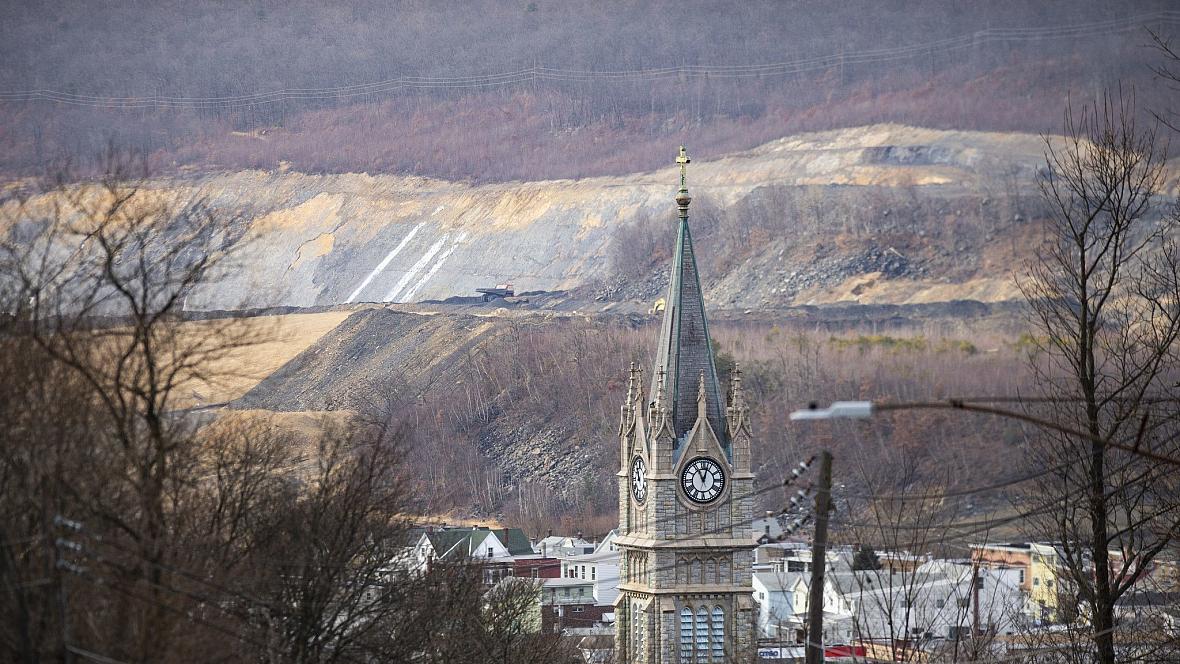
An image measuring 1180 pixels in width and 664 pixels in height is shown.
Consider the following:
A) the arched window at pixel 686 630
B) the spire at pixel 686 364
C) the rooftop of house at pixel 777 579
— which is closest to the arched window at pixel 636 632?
the arched window at pixel 686 630

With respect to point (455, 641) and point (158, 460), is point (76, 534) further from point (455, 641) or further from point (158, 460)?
point (455, 641)

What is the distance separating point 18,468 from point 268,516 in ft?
58.8

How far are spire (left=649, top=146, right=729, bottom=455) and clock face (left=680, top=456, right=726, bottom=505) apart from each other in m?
1.33

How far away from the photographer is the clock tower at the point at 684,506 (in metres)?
86.3

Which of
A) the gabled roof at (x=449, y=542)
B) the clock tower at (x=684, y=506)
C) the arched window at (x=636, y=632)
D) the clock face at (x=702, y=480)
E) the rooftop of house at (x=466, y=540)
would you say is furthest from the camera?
the rooftop of house at (x=466, y=540)

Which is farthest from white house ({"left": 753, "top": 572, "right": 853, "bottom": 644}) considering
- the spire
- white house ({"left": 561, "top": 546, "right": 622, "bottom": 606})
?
the spire

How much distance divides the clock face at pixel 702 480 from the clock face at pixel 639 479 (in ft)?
5.37

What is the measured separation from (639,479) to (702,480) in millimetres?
2925

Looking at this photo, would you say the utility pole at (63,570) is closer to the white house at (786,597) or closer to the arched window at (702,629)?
the arched window at (702,629)

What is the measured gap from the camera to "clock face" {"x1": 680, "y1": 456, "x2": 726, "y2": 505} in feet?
288

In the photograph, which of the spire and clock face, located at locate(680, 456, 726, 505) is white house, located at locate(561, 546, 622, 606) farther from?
clock face, located at locate(680, 456, 726, 505)

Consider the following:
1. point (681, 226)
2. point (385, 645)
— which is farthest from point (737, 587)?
point (385, 645)

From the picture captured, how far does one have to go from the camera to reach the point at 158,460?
37.4 m

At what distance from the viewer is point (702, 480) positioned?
87938 mm
